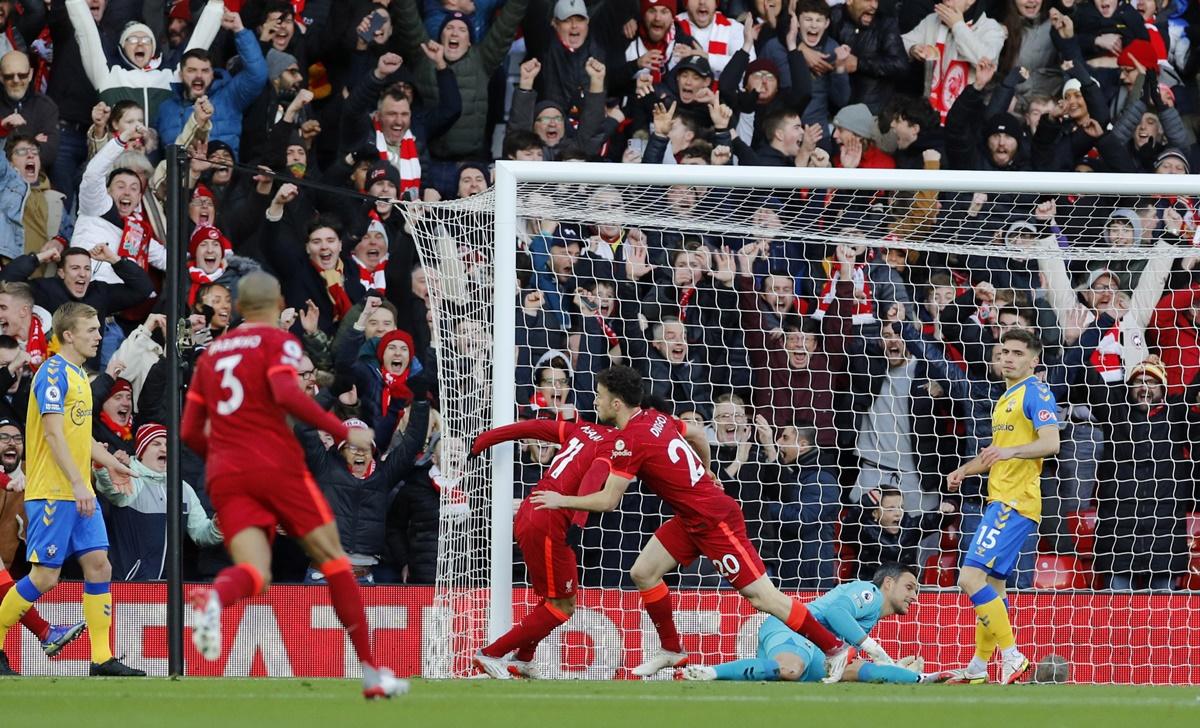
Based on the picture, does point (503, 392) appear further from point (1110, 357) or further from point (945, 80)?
point (945, 80)

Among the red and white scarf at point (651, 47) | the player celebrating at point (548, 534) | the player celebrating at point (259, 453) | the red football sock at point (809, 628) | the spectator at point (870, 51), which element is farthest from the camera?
the spectator at point (870, 51)

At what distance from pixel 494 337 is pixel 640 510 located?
2220mm

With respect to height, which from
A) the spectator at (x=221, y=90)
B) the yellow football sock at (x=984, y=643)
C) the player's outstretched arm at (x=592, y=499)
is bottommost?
the yellow football sock at (x=984, y=643)

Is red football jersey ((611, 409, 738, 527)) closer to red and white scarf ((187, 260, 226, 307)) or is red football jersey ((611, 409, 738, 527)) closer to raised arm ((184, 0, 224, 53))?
red and white scarf ((187, 260, 226, 307))

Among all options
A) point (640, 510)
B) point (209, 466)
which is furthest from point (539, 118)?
point (209, 466)

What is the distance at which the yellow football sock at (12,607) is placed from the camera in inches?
328

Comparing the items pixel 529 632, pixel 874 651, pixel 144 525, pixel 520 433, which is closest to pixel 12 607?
pixel 144 525

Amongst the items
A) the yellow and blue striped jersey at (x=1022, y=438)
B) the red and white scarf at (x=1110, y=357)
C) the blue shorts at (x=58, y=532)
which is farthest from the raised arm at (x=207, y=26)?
the red and white scarf at (x=1110, y=357)

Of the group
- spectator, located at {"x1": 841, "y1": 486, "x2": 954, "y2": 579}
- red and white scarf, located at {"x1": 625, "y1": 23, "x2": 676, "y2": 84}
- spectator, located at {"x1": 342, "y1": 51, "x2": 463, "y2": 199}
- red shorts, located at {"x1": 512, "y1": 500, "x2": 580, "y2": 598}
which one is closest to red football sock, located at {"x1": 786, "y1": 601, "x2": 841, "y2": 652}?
red shorts, located at {"x1": 512, "y1": 500, "x2": 580, "y2": 598}

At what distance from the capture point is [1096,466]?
11047mm

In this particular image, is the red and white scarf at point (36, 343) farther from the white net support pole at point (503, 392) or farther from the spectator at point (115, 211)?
the white net support pole at point (503, 392)

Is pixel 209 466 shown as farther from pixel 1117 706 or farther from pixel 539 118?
pixel 539 118

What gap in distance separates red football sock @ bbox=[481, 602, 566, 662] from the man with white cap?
463 centimetres

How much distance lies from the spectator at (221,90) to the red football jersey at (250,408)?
5272 millimetres
